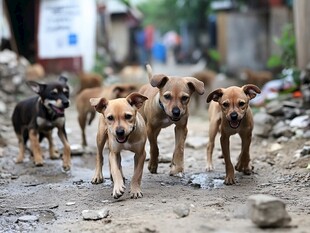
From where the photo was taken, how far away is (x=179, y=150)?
7.68 m

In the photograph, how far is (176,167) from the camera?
25.5ft

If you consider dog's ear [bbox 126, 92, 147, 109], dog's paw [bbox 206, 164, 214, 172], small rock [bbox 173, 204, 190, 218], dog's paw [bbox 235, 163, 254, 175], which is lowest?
dog's paw [bbox 206, 164, 214, 172]

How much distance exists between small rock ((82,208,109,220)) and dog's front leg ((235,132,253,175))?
2.34 metres

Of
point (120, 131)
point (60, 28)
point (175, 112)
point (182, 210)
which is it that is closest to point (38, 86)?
point (175, 112)

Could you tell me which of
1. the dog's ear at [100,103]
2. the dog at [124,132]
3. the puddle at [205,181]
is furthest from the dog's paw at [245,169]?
the dog's ear at [100,103]

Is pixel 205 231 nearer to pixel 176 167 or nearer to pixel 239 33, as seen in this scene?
pixel 176 167

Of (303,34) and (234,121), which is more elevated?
(303,34)

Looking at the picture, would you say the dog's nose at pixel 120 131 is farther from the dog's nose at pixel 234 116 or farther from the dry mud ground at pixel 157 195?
the dog's nose at pixel 234 116

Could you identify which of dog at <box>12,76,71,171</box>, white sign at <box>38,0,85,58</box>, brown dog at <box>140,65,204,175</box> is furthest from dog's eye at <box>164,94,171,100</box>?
white sign at <box>38,0,85,58</box>

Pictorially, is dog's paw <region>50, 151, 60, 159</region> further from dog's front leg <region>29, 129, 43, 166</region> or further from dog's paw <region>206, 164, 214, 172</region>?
dog's paw <region>206, 164, 214, 172</region>

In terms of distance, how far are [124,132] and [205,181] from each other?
5.56ft

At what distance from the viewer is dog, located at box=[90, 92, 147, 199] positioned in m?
6.37

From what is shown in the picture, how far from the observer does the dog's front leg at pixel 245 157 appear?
752 cm

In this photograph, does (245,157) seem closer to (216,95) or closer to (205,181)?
(205,181)
